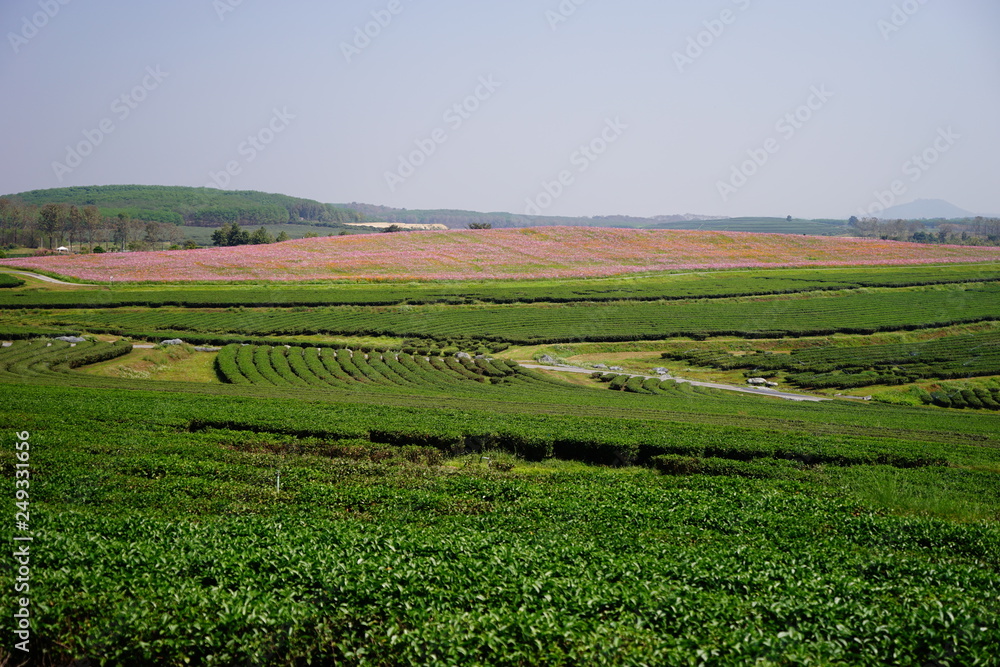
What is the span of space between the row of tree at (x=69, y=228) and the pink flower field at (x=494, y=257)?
4244 centimetres

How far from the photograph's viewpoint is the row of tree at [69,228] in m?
112

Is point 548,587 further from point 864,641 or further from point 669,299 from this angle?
point 669,299

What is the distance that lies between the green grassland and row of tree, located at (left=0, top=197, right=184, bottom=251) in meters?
90.5

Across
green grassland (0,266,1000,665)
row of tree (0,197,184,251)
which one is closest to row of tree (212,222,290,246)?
row of tree (0,197,184,251)

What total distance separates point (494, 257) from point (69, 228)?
85.3m

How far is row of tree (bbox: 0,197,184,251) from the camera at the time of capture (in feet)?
369

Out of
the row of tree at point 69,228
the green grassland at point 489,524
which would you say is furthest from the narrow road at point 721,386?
the row of tree at point 69,228

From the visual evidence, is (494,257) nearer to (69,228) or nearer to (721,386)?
(721,386)

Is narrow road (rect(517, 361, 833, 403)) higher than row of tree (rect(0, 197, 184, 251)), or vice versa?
row of tree (rect(0, 197, 184, 251))

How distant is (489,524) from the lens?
12555 millimetres

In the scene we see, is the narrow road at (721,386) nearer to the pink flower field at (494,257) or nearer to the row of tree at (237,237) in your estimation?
the pink flower field at (494,257)

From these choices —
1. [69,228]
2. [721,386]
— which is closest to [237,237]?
[69,228]

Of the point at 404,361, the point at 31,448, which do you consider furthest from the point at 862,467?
the point at 404,361

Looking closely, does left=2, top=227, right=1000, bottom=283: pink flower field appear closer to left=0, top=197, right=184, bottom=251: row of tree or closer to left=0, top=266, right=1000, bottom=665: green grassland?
left=0, top=266, right=1000, bottom=665: green grassland
